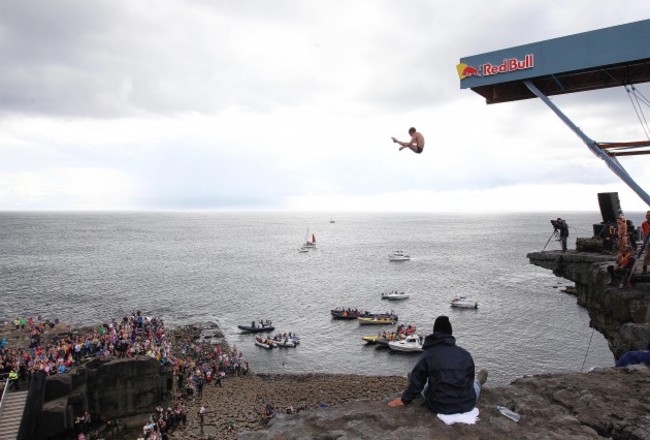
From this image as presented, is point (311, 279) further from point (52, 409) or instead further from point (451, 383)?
point (451, 383)

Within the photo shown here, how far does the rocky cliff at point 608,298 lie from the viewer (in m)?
14.1

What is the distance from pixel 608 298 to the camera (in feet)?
57.0

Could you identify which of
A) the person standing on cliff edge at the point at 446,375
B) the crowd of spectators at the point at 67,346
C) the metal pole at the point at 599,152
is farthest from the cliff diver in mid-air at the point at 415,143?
the crowd of spectators at the point at 67,346

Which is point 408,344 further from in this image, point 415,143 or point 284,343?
point 415,143

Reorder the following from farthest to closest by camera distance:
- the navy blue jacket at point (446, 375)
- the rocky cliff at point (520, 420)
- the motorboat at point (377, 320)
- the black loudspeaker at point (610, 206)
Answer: the motorboat at point (377, 320), the black loudspeaker at point (610, 206), the navy blue jacket at point (446, 375), the rocky cliff at point (520, 420)

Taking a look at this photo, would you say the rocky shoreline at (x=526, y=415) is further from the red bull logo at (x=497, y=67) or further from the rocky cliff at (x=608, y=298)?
the red bull logo at (x=497, y=67)

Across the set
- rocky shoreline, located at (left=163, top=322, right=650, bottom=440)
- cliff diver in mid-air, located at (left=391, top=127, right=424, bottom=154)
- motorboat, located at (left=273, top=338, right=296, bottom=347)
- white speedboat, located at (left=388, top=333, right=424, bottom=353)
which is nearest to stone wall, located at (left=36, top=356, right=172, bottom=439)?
motorboat, located at (left=273, top=338, right=296, bottom=347)

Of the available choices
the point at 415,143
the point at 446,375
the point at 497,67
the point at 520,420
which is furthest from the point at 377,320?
the point at 446,375

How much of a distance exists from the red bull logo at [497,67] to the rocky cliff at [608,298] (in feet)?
31.9

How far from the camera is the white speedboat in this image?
47219 millimetres

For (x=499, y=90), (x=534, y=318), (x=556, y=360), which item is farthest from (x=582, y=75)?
(x=534, y=318)

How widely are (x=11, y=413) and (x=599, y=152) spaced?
3209 cm

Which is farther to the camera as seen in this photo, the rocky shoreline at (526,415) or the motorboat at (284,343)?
the motorboat at (284,343)

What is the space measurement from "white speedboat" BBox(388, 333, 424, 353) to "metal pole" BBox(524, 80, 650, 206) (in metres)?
32.9
